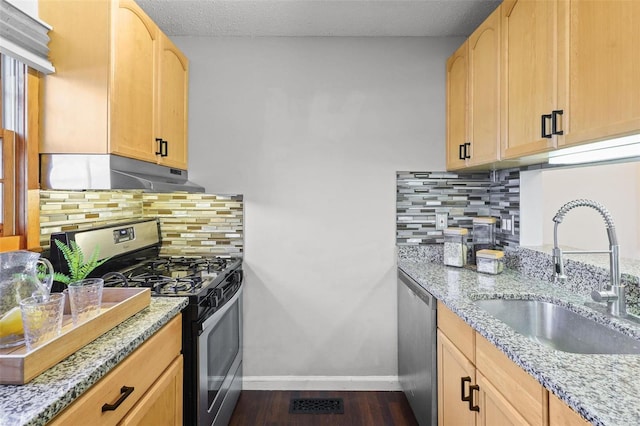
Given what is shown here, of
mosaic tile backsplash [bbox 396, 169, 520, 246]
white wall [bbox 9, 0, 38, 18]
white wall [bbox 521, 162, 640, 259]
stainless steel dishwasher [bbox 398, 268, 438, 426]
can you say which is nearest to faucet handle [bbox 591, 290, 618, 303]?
stainless steel dishwasher [bbox 398, 268, 438, 426]

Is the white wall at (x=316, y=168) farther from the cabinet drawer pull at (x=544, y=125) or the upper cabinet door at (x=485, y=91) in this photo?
the cabinet drawer pull at (x=544, y=125)

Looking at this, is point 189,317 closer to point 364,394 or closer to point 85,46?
point 85,46

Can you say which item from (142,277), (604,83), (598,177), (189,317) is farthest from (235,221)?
(598,177)

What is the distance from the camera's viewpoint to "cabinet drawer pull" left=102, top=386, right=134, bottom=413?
41.8 inches

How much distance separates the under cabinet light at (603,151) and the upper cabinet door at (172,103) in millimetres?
1982

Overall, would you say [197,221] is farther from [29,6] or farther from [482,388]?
[482,388]

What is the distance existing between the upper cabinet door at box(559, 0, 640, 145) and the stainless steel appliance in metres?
1.65

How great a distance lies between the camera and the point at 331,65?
2.64 m

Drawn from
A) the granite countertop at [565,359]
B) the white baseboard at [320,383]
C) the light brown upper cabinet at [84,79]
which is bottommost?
the white baseboard at [320,383]

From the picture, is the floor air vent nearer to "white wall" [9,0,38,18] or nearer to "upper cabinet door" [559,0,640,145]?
"upper cabinet door" [559,0,640,145]

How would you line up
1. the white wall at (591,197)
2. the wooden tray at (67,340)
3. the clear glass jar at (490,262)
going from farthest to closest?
the white wall at (591,197) → the clear glass jar at (490,262) → the wooden tray at (67,340)

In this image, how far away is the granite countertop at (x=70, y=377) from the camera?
818 millimetres

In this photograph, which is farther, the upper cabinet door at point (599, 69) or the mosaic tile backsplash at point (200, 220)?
the mosaic tile backsplash at point (200, 220)

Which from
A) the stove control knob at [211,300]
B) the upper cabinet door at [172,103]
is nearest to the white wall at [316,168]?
the upper cabinet door at [172,103]
